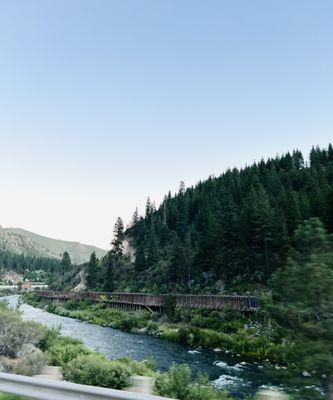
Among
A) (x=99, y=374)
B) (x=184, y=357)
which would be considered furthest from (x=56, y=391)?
(x=184, y=357)

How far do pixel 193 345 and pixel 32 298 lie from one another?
77.3m

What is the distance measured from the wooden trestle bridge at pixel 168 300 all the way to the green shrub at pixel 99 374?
29828 millimetres

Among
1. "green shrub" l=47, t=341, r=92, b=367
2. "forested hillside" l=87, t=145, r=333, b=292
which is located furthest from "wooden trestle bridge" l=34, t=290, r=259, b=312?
"green shrub" l=47, t=341, r=92, b=367

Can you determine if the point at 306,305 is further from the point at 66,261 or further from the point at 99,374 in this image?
the point at 66,261

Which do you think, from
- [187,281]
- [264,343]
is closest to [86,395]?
[264,343]

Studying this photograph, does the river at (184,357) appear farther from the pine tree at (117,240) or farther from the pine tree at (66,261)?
the pine tree at (66,261)

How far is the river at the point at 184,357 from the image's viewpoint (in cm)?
2644

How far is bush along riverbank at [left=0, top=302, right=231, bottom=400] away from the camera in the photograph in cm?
1517

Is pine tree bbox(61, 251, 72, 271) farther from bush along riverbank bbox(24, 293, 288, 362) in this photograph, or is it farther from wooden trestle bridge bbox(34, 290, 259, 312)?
bush along riverbank bbox(24, 293, 288, 362)

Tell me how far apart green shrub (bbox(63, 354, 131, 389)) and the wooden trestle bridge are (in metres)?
29.8

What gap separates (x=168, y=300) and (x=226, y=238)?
50.6 ft

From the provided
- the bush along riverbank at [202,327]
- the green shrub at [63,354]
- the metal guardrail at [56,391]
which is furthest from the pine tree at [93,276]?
the metal guardrail at [56,391]

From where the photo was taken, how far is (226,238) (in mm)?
67188

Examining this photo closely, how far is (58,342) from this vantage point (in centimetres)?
2875
